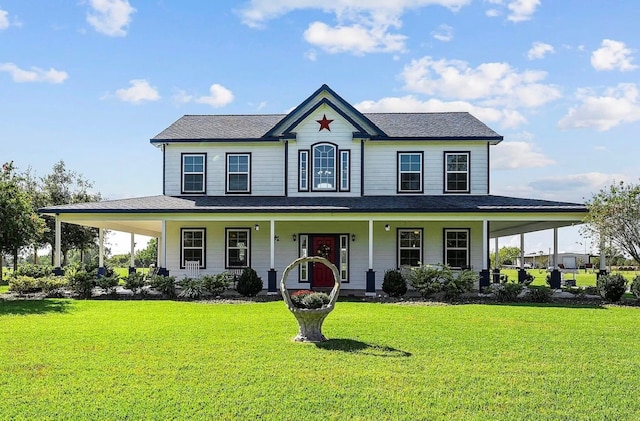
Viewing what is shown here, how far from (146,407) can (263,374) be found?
6.03 feet

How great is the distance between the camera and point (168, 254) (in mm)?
21781

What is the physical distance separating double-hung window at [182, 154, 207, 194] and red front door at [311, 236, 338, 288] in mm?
5131

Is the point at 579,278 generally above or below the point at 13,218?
below

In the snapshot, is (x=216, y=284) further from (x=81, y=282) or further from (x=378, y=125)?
(x=378, y=125)

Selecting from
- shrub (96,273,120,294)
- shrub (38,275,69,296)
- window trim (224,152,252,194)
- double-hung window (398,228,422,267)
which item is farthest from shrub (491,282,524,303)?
shrub (38,275,69,296)

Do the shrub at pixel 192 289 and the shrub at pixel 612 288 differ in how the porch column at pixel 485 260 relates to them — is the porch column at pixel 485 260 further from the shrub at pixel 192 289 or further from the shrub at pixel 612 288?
the shrub at pixel 192 289

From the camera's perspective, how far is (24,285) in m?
18.9

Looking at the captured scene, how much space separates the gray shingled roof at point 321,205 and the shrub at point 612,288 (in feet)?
8.07

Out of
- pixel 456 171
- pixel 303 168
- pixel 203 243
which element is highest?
pixel 303 168

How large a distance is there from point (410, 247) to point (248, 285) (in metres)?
6.67

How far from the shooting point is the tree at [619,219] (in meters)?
17.1

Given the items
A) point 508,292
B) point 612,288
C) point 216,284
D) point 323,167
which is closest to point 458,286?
point 508,292

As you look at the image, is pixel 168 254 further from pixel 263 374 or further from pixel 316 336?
pixel 263 374

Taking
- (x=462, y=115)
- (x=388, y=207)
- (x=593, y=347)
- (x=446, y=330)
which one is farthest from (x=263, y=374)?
(x=462, y=115)
